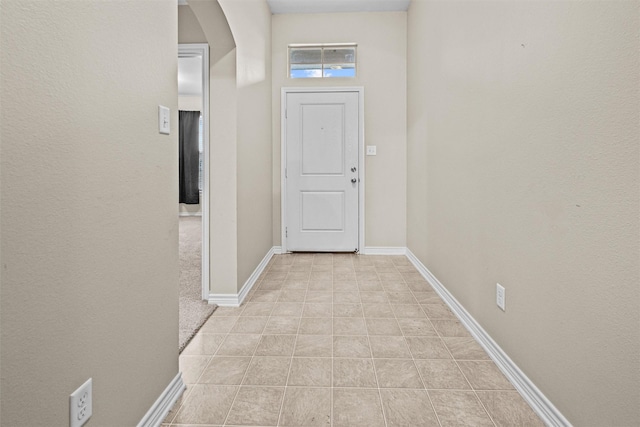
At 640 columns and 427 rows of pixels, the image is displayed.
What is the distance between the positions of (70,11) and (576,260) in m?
1.66

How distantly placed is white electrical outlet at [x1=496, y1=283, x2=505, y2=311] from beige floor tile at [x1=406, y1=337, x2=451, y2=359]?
0.38 meters

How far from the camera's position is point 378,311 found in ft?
8.00

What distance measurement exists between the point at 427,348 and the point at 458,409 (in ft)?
1.65

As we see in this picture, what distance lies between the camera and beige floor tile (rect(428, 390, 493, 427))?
4.41ft

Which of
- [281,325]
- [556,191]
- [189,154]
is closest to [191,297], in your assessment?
[281,325]

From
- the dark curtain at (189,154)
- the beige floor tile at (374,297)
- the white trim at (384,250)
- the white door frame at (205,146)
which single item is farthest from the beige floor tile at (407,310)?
the dark curtain at (189,154)

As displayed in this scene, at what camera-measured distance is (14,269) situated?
2.41 feet

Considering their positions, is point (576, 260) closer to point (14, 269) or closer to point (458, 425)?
point (458, 425)

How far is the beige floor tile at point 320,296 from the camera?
266 cm

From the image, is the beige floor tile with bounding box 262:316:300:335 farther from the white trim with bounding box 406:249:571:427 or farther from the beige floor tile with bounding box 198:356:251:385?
the white trim with bounding box 406:249:571:427

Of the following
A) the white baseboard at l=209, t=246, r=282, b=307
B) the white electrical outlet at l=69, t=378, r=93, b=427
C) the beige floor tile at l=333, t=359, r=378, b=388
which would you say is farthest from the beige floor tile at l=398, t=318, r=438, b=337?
the white electrical outlet at l=69, t=378, r=93, b=427

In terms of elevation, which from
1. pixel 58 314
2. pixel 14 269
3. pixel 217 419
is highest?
pixel 14 269

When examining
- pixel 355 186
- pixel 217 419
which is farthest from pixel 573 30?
pixel 355 186

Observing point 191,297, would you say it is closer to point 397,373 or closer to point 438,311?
point 397,373
